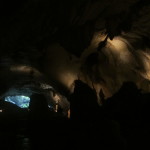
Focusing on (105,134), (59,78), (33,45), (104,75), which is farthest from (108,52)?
(105,134)

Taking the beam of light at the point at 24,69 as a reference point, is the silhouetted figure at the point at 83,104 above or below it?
below

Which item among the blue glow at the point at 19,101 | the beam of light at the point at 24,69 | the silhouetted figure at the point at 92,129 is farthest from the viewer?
the blue glow at the point at 19,101

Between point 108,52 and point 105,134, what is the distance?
10.5 metres

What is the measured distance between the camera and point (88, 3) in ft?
38.4

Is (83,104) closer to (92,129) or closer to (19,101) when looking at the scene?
(92,129)

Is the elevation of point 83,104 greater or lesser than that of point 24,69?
lesser

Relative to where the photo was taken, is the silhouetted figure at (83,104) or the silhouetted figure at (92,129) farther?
the silhouetted figure at (83,104)

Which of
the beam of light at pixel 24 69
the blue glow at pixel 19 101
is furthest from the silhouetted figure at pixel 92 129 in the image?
the blue glow at pixel 19 101

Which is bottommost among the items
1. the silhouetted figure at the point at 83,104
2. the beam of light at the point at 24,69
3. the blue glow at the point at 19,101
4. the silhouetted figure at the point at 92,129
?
the silhouetted figure at the point at 92,129

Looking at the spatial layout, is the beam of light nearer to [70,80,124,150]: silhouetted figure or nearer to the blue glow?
[70,80,124,150]: silhouetted figure

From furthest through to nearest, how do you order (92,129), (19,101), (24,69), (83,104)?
(19,101) → (24,69) → (83,104) → (92,129)

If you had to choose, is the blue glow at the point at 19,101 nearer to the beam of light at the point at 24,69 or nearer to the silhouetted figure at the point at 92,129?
the beam of light at the point at 24,69

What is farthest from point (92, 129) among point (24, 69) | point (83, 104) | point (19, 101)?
point (19, 101)

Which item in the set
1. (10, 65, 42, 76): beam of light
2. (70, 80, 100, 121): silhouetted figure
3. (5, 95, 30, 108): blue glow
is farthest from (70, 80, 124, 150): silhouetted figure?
(5, 95, 30, 108): blue glow
